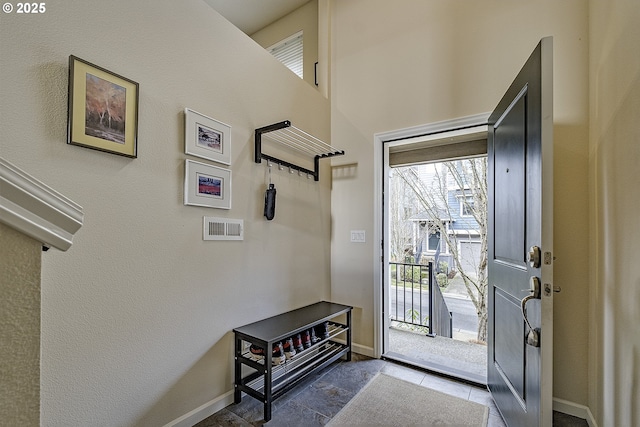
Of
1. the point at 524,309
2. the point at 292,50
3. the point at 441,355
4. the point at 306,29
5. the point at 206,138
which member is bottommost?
the point at 441,355

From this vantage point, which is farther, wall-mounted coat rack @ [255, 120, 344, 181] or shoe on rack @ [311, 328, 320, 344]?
shoe on rack @ [311, 328, 320, 344]

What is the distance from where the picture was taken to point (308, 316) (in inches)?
90.3

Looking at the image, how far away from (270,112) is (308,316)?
1.64 meters

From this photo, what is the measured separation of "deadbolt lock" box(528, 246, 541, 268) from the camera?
129 cm

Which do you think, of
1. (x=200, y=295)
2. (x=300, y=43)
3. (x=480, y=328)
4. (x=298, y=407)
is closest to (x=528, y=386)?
(x=298, y=407)

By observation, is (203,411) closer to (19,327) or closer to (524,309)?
(19,327)

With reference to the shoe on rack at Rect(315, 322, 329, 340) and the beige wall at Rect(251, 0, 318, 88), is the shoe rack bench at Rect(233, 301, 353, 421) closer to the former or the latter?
the shoe on rack at Rect(315, 322, 329, 340)

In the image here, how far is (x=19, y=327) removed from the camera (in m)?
0.44

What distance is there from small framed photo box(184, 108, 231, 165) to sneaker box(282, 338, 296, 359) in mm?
1331

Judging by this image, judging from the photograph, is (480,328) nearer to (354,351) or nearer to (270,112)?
(354,351)

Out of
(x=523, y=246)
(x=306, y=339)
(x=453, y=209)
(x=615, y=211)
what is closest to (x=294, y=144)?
(x=306, y=339)

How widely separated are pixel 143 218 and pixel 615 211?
2365 mm

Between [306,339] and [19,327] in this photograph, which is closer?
[19,327]

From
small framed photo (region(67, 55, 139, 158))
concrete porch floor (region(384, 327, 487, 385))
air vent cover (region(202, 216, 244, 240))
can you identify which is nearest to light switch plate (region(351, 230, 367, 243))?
concrete porch floor (region(384, 327, 487, 385))
